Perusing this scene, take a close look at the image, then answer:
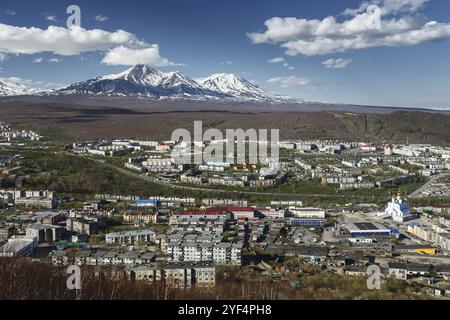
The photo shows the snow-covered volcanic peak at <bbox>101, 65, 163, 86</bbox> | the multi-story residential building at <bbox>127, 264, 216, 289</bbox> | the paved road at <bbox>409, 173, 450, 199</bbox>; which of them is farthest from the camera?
the snow-covered volcanic peak at <bbox>101, 65, 163, 86</bbox>

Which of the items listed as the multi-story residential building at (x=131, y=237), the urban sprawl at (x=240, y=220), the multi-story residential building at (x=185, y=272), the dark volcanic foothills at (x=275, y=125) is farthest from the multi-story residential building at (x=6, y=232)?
the dark volcanic foothills at (x=275, y=125)

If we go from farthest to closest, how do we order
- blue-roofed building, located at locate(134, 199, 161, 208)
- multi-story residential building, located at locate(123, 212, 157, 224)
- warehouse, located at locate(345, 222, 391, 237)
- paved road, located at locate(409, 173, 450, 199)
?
paved road, located at locate(409, 173, 450, 199) → blue-roofed building, located at locate(134, 199, 161, 208) → multi-story residential building, located at locate(123, 212, 157, 224) → warehouse, located at locate(345, 222, 391, 237)

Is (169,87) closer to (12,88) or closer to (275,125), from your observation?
(12,88)

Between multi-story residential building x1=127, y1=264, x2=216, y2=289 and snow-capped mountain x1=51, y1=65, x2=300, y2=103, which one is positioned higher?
snow-capped mountain x1=51, y1=65, x2=300, y2=103

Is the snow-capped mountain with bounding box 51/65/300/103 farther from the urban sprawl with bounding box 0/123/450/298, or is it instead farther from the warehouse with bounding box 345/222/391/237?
the warehouse with bounding box 345/222/391/237

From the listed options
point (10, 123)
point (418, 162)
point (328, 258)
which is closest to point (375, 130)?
point (418, 162)

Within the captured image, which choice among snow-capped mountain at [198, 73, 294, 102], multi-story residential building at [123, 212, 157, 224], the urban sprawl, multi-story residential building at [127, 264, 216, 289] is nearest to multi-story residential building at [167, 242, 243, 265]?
the urban sprawl
